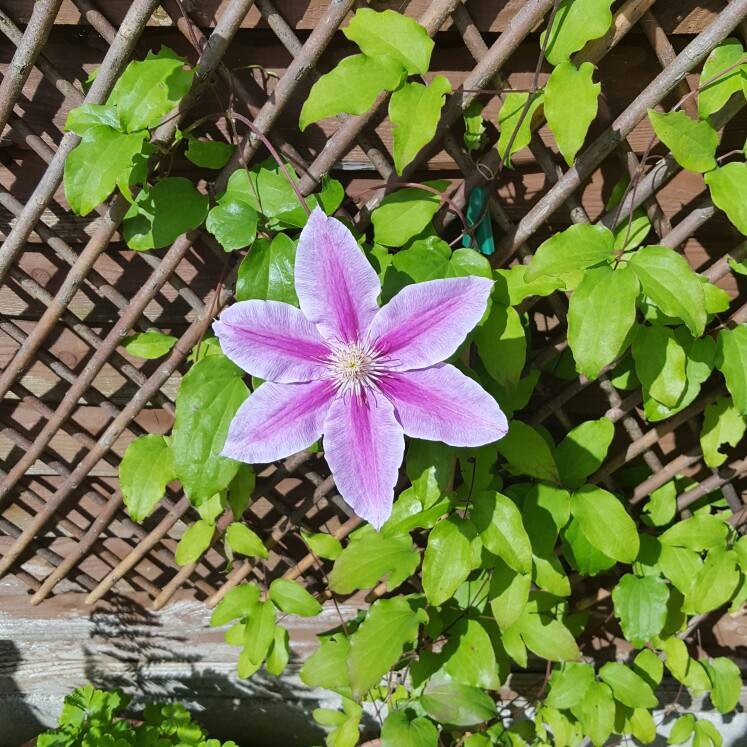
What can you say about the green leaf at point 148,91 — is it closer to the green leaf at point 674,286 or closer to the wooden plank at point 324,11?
the wooden plank at point 324,11

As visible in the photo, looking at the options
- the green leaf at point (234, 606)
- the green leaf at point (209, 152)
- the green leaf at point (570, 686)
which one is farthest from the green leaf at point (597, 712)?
the green leaf at point (209, 152)

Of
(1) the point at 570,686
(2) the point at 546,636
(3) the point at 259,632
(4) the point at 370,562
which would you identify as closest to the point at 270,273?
(4) the point at 370,562

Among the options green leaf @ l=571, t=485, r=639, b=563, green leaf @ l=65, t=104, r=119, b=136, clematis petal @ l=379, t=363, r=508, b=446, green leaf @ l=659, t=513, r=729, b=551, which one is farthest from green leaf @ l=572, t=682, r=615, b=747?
green leaf @ l=65, t=104, r=119, b=136

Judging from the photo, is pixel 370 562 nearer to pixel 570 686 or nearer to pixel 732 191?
pixel 570 686

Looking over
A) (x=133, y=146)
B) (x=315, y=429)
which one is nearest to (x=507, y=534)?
(x=315, y=429)

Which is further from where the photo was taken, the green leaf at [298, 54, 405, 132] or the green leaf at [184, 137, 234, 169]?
the green leaf at [184, 137, 234, 169]

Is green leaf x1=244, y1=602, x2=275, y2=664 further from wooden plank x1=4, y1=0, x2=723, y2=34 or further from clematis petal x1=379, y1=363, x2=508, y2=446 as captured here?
wooden plank x1=4, y1=0, x2=723, y2=34
